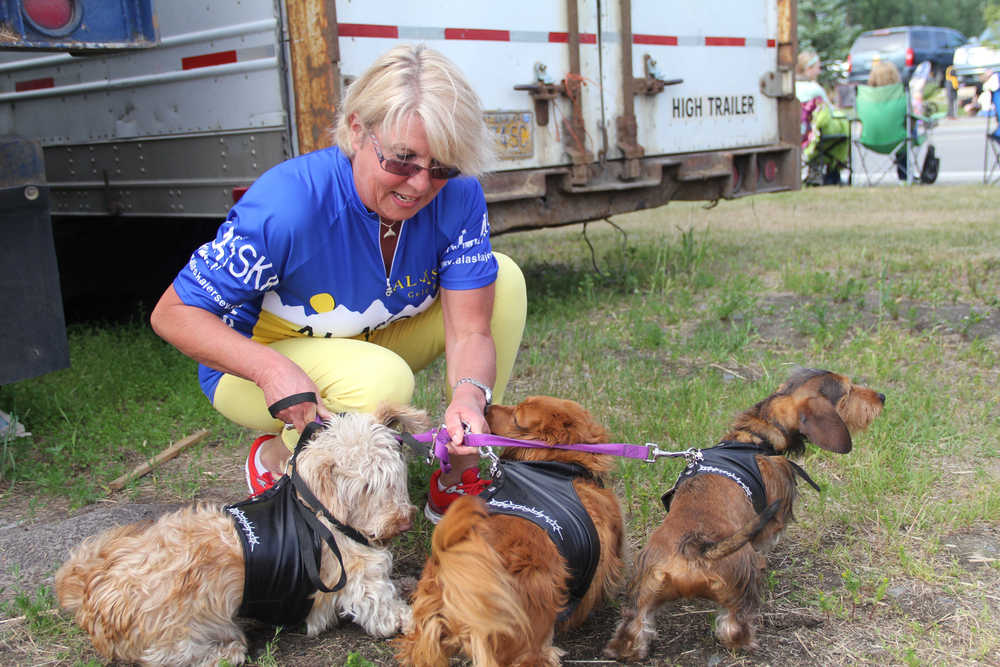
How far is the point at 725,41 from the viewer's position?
23.0ft

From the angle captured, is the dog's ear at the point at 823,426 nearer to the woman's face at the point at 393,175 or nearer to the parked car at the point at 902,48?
the woman's face at the point at 393,175

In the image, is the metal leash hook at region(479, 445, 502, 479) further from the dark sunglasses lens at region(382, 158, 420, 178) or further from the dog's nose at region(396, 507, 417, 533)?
the dark sunglasses lens at region(382, 158, 420, 178)

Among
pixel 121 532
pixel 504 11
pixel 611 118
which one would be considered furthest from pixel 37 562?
pixel 611 118

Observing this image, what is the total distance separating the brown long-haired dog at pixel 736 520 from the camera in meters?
2.48

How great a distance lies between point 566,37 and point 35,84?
3.48m

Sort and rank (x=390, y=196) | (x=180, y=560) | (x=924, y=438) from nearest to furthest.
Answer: (x=180, y=560) < (x=390, y=196) < (x=924, y=438)

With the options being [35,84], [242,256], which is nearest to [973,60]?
[35,84]

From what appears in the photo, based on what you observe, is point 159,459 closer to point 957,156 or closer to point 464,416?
point 464,416

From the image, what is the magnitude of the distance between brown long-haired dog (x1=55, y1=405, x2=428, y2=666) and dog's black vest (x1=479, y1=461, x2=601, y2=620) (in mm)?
320

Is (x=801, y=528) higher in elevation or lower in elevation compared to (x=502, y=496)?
lower

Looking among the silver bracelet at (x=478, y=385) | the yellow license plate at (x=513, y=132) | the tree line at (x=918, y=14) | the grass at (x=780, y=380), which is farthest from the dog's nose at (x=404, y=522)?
the tree line at (x=918, y=14)

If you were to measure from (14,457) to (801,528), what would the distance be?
3.45 metres

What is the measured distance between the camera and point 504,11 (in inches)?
217

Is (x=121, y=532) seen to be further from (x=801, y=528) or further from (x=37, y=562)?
(x=801, y=528)
